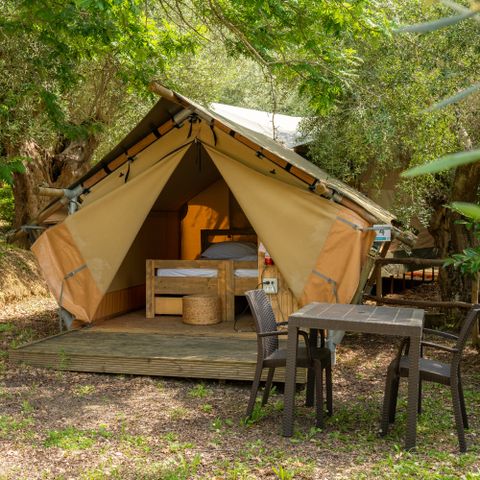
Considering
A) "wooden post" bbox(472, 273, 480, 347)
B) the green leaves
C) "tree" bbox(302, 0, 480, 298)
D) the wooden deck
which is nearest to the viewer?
the wooden deck

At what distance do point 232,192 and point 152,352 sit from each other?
201 cm

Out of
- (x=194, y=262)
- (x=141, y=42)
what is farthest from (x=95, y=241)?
(x=141, y=42)

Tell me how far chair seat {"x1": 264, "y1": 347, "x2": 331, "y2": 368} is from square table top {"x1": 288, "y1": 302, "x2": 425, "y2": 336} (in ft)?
0.97

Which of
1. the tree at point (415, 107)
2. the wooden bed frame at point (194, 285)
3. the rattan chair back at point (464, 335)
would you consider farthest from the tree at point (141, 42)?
the rattan chair back at point (464, 335)

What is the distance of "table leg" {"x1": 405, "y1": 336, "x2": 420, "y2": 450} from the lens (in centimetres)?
355

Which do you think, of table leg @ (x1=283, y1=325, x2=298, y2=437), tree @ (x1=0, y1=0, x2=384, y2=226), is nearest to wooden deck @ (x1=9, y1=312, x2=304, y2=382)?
table leg @ (x1=283, y1=325, x2=298, y2=437)

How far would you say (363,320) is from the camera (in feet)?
12.2

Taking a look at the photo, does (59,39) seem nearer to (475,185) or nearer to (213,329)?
(213,329)

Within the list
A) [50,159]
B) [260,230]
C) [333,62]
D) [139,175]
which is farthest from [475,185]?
[50,159]

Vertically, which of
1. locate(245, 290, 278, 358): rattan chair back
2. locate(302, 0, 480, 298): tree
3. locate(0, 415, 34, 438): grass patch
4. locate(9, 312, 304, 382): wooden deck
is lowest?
locate(0, 415, 34, 438): grass patch

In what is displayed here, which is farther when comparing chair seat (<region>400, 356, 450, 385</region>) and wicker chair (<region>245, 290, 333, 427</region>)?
wicker chair (<region>245, 290, 333, 427</region>)

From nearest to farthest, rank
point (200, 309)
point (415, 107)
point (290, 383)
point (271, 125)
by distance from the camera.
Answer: point (290, 383) → point (415, 107) → point (200, 309) → point (271, 125)

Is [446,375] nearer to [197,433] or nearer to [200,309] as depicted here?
[197,433]

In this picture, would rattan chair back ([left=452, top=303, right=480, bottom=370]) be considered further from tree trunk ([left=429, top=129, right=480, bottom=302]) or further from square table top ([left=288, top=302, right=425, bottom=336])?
tree trunk ([left=429, top=129, right=480, bottom=302])
